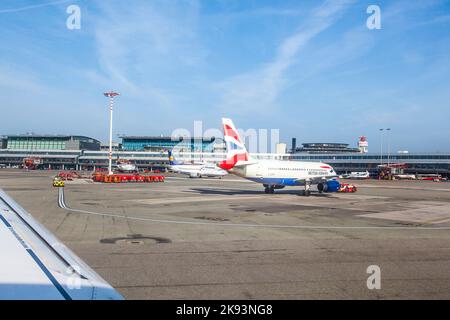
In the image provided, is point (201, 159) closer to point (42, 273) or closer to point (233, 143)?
point (233, 143)

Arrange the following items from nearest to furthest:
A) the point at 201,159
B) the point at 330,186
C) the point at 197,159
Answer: the point at 330,186 < the point at 197,159 < the point at 201,159

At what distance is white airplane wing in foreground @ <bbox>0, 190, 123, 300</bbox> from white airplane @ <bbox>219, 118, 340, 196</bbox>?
37150 mm

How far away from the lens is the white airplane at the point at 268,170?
45.2 metres

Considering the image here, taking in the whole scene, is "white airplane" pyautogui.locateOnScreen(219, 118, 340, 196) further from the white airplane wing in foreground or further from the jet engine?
the white airplane wing in foreground

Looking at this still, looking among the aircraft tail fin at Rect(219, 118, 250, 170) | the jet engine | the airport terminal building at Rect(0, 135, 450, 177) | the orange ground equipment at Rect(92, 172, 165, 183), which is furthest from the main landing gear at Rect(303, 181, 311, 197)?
the airport terminal building at Rect(0, 135, 450, 177)

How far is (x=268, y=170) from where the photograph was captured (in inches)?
1834

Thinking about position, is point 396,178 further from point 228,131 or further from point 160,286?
point 160,286

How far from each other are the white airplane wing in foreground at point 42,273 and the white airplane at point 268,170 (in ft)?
122

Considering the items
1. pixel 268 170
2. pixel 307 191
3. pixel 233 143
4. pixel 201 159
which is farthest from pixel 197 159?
pixel 307 191

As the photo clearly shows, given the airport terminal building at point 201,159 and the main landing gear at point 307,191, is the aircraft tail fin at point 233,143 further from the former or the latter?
the airport terminal building at point 201,159

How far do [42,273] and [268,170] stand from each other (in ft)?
138

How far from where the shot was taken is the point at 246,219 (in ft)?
81.6

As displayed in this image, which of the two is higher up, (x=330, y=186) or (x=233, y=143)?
(x=233, y=143)
